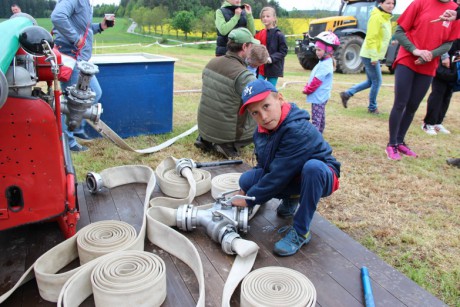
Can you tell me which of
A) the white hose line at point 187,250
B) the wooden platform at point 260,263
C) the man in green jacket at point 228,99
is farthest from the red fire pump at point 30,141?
the man in green jacket at point 228,99

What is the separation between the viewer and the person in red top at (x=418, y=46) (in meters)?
3.96

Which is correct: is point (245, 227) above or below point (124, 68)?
below

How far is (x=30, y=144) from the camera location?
194 cm

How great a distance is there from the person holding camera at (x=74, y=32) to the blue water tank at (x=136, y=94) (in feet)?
1.09

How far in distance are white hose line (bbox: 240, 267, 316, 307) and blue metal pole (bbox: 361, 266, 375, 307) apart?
26 cm

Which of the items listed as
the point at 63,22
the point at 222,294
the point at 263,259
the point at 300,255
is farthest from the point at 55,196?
the point at 63,22

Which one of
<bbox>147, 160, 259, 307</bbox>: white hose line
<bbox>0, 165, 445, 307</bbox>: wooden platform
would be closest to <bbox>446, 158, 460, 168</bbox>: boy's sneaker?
<bbox>0, 165, 445, 307</bbox>: wooden platform

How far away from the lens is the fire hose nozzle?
2.97m

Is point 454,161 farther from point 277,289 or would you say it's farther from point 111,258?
point 111,258

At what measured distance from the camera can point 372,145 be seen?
200 inches

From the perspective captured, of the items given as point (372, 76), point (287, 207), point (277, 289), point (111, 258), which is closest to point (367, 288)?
point (277, 289)

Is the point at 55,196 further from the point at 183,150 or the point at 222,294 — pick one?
the point at 183,150

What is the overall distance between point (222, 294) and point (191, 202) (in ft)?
3.44

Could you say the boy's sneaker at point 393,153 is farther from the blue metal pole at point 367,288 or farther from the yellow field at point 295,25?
the yellow field at point 295,25
